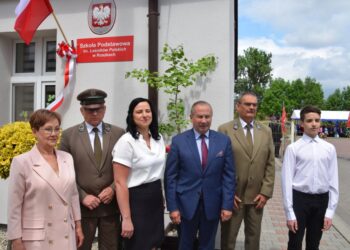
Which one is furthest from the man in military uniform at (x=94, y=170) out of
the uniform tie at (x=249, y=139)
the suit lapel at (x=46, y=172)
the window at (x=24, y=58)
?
the window at (x=24, y=58)

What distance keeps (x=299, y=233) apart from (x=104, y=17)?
4016mm

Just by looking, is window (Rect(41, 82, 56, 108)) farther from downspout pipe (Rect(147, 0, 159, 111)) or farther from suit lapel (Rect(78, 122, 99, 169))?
suit lapel (Rect(78, 122, 99, 169))

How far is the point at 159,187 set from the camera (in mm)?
3232

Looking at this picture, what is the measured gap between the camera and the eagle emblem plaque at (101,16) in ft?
18.1

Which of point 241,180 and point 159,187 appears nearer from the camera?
point 159,187

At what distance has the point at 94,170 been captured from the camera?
3191mm

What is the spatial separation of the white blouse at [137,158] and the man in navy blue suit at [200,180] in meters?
0.21

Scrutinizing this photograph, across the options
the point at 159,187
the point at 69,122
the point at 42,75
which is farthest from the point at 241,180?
the point at 42,75

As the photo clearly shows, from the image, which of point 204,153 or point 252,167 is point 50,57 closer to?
point 204,153

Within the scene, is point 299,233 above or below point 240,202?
below

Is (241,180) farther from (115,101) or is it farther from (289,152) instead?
(115,101)

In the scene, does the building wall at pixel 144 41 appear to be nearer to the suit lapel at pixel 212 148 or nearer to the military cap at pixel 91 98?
the suit lapel at pixel 212 148

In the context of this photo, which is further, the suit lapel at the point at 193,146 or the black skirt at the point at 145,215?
the suit lapel at the point at 193,146

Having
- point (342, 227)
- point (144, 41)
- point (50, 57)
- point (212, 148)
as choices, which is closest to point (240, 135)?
point (212, 148)
